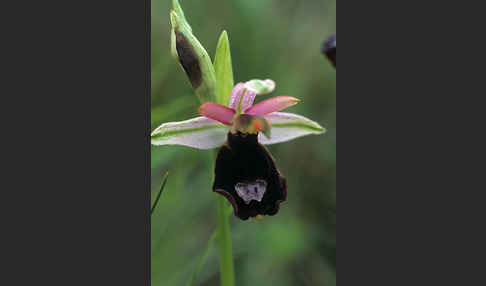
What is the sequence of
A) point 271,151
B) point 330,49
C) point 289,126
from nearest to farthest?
point 289,126 < point 330,49 < point 271,151

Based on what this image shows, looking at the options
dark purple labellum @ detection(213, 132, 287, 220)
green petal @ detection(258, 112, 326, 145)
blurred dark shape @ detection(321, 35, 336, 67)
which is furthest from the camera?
blurred dark shape @ detection(321, 35, 336, 67)

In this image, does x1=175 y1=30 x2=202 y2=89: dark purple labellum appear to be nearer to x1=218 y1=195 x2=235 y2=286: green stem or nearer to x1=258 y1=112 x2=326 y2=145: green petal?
x1=258 y1=112 x2=326 y2=145: green petal

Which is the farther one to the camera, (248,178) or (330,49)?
(330,49)

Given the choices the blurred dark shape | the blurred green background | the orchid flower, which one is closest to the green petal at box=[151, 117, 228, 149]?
the orchid flower

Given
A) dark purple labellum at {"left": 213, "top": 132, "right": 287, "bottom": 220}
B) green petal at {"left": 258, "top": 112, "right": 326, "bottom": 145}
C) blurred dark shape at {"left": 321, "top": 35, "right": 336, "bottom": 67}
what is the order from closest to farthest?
dark purple labellum at {"left": 213, "top": 132, "right": 287, "bottom": 220} → green petal at {"left": 258, "top": 112, "right": 326, "bottom": 145} → blurred dark shape at {"left": 321, "top": 35, "right": 336, "bottom": 67}

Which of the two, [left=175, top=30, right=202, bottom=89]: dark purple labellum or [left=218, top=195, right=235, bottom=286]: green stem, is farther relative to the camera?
[left=218, top=195, right=235, bottom=286]: green stem

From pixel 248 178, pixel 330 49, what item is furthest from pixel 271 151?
pixel 248 178

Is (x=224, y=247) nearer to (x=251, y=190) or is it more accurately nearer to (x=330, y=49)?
(x=251, y=190)
